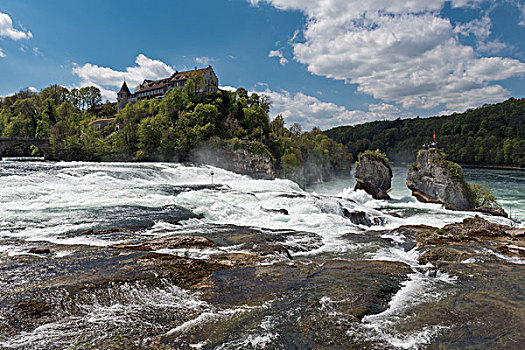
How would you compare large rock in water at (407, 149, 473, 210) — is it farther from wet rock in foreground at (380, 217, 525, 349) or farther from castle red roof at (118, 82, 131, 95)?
castle red roof at (118, 82, 131, 95)

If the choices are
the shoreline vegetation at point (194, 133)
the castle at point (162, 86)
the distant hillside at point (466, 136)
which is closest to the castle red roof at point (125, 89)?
the castle at point (162, 86)

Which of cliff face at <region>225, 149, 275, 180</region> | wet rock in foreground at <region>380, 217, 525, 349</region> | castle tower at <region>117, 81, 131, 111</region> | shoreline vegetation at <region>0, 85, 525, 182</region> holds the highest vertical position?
castle tower at <region>117, 81, 131, 111</region>

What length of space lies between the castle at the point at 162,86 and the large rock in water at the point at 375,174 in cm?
6036

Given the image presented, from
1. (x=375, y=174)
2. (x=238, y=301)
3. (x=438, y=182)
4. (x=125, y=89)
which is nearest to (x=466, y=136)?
(x=375, y=174)

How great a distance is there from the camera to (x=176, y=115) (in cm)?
6919

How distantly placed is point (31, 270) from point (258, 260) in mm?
6381

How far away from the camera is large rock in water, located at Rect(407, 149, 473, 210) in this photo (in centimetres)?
3180

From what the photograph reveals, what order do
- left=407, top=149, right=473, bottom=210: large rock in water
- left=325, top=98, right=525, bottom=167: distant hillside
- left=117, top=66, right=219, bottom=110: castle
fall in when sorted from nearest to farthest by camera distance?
left=407, top=149, right=473, bottom=210: large rock in water, left=117, top=66, right=219, bottom=110: castle, left=325, top=98, right=525, bottom=167: distant hillside

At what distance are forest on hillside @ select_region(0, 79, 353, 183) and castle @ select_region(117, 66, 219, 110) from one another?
1517 centimetres

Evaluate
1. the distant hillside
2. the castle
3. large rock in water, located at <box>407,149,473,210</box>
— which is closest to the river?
large rock in water, located at <box>407,149,473,210</box>

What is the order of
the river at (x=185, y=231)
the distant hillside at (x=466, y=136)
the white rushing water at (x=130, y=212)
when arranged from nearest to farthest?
the river at (x=185, y=231)
the white rushing water at (x=130, y=212)
the distant hillside at (x=466, y=136)

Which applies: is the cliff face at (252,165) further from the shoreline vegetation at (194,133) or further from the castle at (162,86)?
the castle at (162,86)

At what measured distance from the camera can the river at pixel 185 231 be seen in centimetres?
527

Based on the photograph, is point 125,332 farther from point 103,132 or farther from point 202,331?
point 103,132
